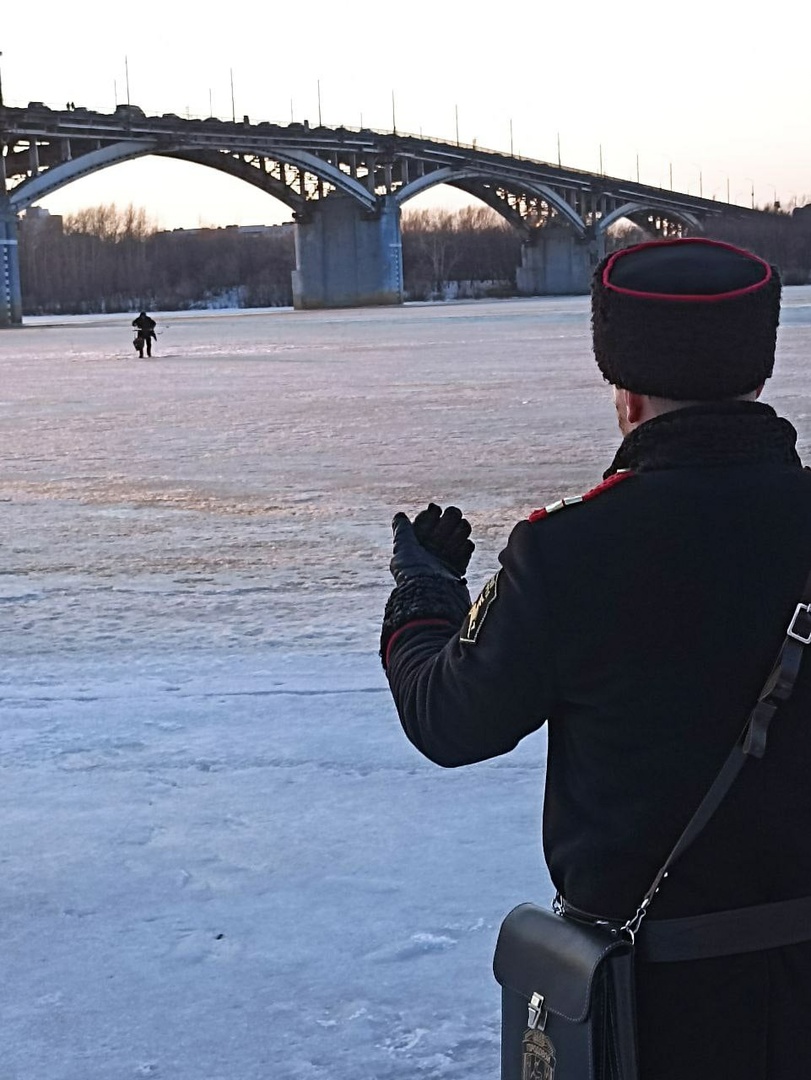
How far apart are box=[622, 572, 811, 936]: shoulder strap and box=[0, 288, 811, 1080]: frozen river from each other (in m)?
1.02

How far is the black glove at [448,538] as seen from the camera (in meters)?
2.11

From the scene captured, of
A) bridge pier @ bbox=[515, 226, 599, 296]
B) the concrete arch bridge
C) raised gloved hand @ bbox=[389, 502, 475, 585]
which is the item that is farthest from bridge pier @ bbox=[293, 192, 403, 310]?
raised gloved hand @ bbox=[389, 502, 475, 585]

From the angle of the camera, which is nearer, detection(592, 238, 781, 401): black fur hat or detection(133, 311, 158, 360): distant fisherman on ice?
detection(592, 238, 781, 401): black fur hat

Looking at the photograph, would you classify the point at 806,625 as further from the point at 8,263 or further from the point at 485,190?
the point at 485,190

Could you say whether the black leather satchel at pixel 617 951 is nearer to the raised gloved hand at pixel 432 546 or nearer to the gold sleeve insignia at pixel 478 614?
the gold sleeve insignia at pixel 478 614

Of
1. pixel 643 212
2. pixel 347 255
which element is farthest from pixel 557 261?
pixel 643 212

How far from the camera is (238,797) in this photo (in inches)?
153

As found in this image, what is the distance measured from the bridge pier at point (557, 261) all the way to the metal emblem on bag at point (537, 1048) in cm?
9136

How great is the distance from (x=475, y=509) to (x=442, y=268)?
396ft

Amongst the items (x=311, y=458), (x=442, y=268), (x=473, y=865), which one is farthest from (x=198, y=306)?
(x=473, y=865)

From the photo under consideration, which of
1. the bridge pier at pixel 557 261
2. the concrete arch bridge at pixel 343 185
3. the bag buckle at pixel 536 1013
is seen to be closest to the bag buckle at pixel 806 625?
the bag buckle at pixel 536 1013

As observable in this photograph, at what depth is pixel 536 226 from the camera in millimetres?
93000

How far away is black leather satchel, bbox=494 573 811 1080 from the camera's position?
Result: 162cm

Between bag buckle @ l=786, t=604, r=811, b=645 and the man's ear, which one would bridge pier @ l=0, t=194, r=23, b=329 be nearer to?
the man's ear
